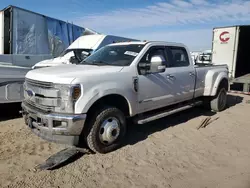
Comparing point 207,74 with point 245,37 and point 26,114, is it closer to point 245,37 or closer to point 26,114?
point 26,114

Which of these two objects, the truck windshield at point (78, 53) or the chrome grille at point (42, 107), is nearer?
the chrome grille at point (42, 107)

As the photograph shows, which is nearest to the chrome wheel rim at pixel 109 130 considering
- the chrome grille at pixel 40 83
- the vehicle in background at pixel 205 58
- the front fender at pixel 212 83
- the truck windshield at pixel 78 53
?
the chrome grille at pixel 40 83

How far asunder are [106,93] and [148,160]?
4.26 ft

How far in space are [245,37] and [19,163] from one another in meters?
10.8

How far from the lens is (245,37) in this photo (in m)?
10.9

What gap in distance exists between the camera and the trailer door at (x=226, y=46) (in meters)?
10.3

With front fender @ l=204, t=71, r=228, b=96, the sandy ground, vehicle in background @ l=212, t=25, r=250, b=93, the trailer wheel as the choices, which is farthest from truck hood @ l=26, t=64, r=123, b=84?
vehicle in background @ l=212, t=25, r=250, b=93

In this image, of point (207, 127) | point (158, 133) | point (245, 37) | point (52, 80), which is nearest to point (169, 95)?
point (158, 133)

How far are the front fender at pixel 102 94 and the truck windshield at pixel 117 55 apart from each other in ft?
1.97

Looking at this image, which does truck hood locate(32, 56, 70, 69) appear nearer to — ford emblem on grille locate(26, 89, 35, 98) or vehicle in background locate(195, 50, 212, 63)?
ford emblem on grille locate(26, 89, 35, 98)

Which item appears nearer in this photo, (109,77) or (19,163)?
(19,163)

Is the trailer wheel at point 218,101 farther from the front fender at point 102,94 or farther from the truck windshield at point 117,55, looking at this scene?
the front fender at point 102,94

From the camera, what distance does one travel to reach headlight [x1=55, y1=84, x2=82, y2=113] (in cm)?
350

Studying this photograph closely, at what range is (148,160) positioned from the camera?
12.9 ft
